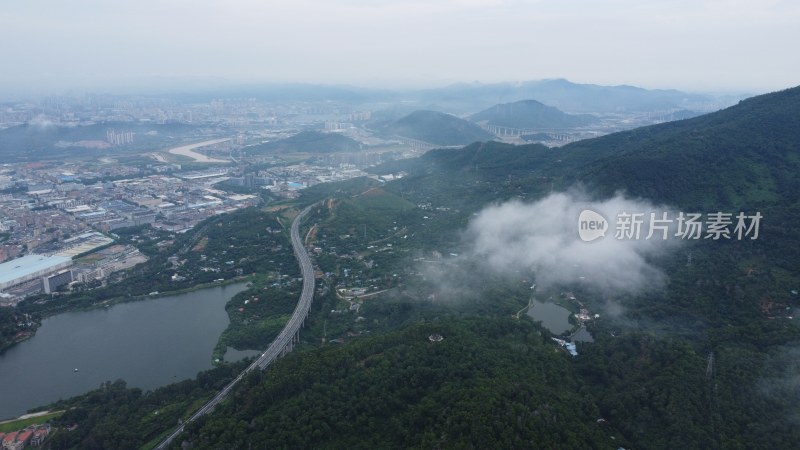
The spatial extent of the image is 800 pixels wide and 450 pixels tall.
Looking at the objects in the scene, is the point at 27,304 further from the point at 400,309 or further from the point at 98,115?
the point at 98,115

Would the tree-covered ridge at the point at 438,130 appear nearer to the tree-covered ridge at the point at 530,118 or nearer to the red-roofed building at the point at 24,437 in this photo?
the tree-covered ridge at the point at 530,118

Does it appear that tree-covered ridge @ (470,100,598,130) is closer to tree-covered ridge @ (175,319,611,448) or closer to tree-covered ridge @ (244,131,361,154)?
tree-covered ridge @ (244,131,361,154)

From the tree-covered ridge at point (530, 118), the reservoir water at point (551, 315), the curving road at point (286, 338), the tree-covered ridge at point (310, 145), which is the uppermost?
Result: the tree-covered ridge at point (530, 118)

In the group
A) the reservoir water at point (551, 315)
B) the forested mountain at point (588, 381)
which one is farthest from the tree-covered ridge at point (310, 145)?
the forested mountain at point (588, 381)

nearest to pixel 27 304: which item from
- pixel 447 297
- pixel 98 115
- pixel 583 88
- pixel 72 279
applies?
pixel 72 279

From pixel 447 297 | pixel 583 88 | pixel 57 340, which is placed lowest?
pixel 57 340

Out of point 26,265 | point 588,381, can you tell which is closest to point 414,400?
point 588,381
